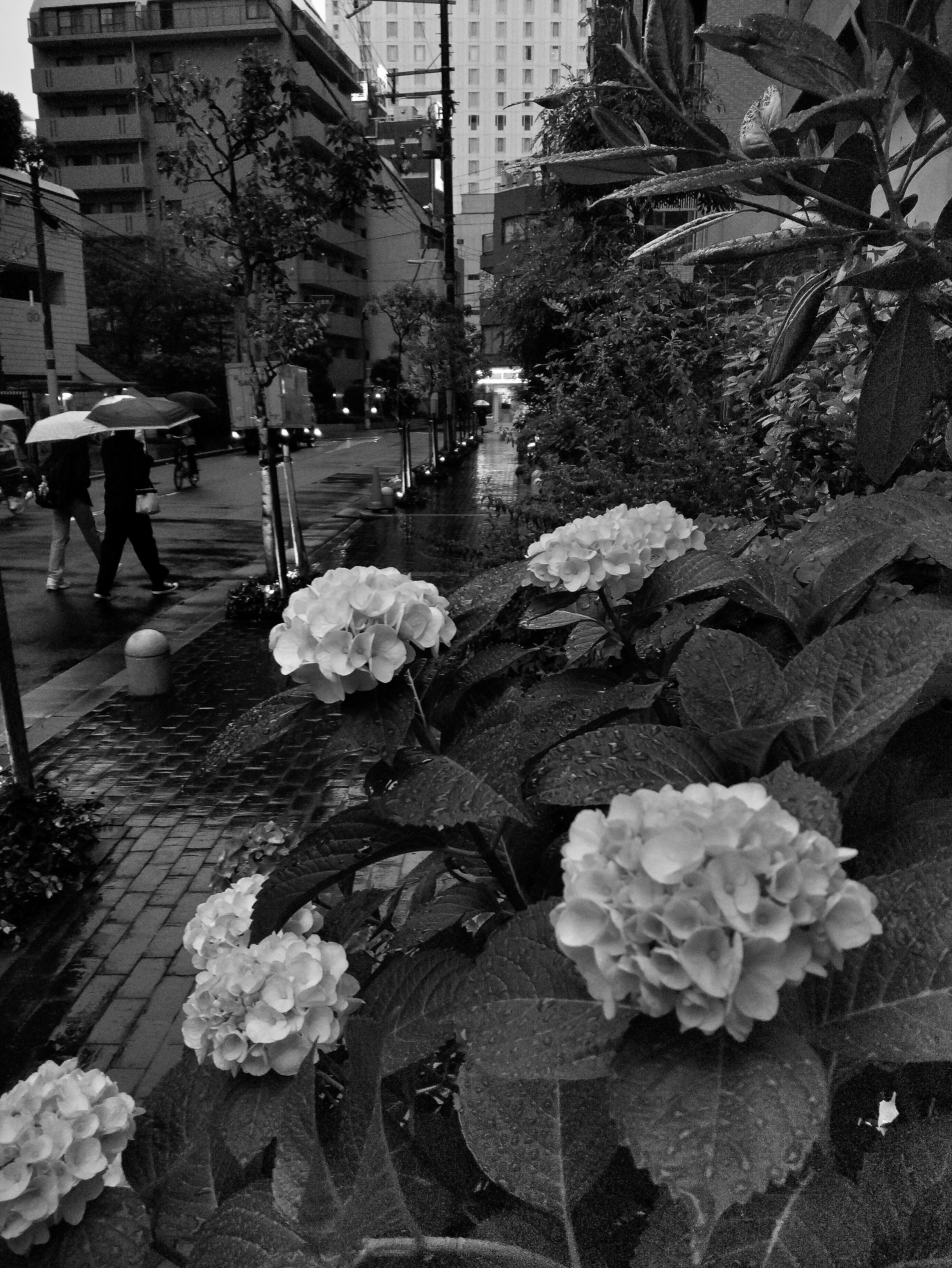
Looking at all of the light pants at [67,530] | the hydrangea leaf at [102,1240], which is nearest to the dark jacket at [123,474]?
the light pants at [67,530]

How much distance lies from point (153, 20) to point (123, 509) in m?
50.1

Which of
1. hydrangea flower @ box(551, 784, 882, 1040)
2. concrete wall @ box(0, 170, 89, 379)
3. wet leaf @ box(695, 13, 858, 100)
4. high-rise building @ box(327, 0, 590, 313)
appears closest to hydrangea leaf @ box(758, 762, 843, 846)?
hydrangea flower @ box(551, 784, 882, 1040)

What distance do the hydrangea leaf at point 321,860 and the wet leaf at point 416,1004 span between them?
5.3 inches

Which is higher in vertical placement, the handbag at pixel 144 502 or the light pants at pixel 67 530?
the handbag at pixel 144 502

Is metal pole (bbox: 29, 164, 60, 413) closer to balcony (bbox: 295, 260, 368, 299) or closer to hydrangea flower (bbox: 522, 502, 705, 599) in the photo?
balcony (bbox: 295, 260, 368, 299)

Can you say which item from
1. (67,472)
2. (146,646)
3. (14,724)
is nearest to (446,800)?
(14,724)

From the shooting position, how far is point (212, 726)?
22.9 ft

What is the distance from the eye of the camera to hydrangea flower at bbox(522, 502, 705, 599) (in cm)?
153

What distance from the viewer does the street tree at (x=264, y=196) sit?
32.9 feet

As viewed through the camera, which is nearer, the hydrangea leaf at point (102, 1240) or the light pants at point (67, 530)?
the hydrangea leaf at point (102, 1240)

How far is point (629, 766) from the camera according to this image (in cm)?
98

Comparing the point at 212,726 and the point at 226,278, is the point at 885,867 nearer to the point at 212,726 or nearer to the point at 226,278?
the point at 212,726

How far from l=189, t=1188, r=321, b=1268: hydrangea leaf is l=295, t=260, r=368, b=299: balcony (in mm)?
52727

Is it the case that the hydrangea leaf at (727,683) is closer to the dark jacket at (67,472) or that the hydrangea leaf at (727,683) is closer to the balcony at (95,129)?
the dark jacket at (67,472)
